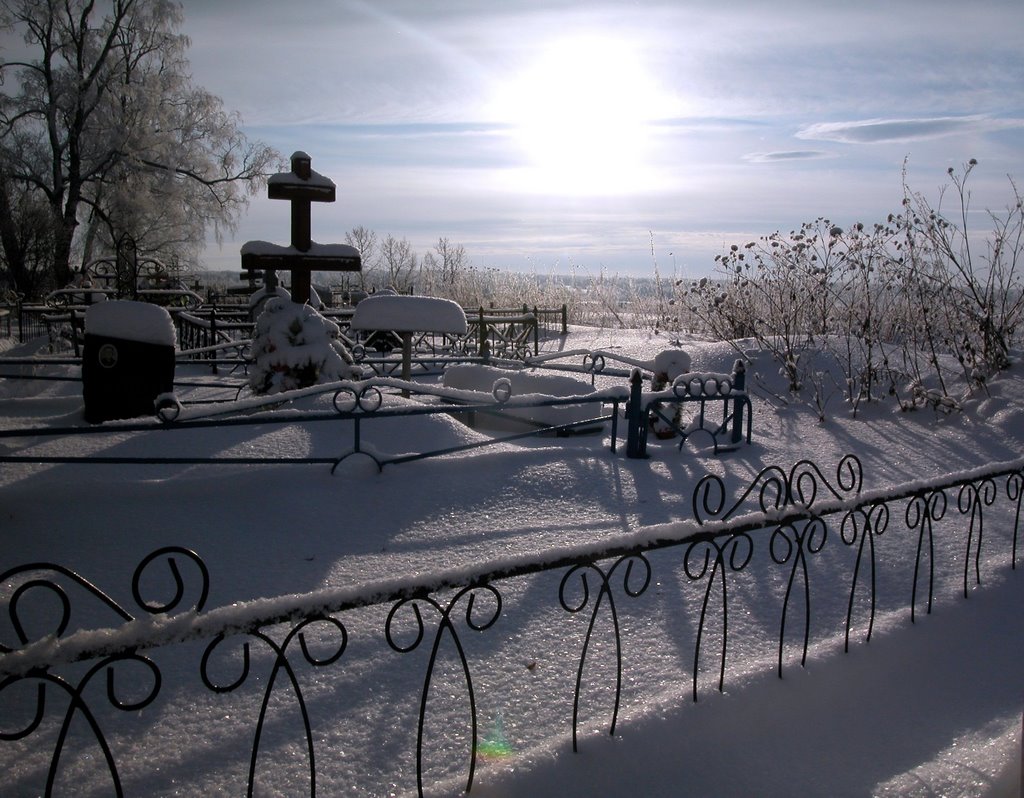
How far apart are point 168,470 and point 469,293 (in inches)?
844

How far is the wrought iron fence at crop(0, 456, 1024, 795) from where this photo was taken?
5.08 ft

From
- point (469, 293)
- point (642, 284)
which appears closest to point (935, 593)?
point (642, 284)

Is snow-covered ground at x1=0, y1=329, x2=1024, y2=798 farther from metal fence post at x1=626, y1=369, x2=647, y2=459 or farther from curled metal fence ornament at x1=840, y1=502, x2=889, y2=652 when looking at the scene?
metal fence post at x1=626, y1=369, x2=647, y2=459

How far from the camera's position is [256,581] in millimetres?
3221

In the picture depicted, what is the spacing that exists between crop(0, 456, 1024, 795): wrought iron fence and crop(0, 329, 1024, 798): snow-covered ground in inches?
0.6

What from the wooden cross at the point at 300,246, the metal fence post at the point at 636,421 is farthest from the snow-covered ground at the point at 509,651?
the wooden cross at the point at 300,246

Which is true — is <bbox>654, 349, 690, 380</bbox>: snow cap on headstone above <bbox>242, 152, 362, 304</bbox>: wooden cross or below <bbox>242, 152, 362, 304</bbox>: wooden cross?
below

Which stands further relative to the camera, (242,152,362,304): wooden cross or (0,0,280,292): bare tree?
(0,0,280,292): bare tree

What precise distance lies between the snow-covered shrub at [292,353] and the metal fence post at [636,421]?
2.24 meters

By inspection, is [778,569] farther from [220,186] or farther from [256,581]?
[220,186]

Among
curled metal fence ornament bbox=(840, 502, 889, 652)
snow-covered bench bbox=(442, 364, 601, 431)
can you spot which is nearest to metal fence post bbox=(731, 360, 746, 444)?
snow-covered bench bbox=(442, 364, 601, 431)

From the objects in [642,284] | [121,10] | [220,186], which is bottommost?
[642,284]

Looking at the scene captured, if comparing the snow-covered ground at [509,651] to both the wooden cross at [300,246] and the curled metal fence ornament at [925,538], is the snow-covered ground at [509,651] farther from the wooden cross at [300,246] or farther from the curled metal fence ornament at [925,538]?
the wooden cross at [300,246]

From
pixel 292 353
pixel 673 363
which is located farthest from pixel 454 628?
pixel 673 363
